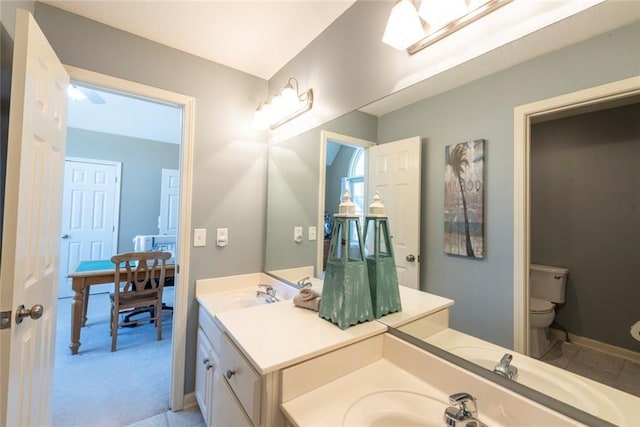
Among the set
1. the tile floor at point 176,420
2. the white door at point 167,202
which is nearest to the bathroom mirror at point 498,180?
the tile floor at point 176,420

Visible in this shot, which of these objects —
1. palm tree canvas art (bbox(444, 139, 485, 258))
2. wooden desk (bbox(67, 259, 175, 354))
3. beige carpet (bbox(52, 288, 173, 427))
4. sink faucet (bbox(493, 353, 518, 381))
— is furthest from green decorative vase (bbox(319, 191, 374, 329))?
wooden desk (bbox(67, 259, 175, 354))

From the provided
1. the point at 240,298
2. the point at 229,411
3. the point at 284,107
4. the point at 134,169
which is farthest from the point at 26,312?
the point at 134,169

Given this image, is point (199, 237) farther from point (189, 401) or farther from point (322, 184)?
point (189, 401)

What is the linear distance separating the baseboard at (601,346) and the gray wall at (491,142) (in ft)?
0.37

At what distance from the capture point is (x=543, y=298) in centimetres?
73

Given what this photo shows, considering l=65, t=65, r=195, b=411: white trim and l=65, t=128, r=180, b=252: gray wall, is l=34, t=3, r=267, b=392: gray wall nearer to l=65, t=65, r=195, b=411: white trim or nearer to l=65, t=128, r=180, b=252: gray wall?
l=65, t=65, r=195, b=411: white trim

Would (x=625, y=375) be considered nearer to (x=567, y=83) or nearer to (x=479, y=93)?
(x=567, y=83)

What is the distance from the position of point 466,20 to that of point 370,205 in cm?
72

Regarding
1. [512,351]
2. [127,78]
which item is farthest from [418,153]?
[127,78]

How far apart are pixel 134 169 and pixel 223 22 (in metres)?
4.05

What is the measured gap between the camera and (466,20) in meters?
0.90

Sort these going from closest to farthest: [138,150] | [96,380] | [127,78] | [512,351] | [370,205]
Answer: [512,351], [370,205], [127,78], [96,380], [138,150]

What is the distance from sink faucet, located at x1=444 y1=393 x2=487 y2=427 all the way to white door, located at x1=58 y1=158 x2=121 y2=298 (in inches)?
208

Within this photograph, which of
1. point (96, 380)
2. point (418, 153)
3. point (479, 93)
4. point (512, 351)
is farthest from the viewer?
point (96, 380)
